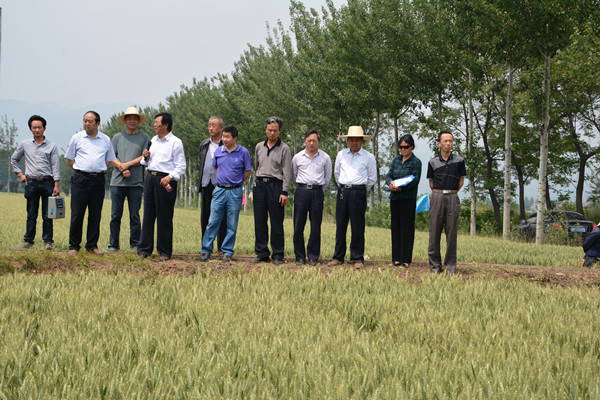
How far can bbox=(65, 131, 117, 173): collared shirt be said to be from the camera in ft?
26.0

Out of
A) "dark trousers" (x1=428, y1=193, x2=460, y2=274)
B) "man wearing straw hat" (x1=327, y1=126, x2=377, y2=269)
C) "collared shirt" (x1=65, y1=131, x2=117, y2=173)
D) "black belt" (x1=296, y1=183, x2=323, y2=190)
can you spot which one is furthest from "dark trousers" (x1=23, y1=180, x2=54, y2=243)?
"dark trousers" (x1=428, y1=193, x2=460, y2=274)

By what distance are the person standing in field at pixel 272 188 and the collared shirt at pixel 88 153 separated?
97.0 inches

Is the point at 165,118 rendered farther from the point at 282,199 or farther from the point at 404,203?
the point at 404,203

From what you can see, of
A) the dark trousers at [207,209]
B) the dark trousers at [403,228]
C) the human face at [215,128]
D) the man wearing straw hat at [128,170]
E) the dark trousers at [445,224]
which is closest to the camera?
the dark trousers at [445,224]

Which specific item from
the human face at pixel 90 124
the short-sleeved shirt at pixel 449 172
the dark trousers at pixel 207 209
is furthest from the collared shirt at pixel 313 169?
the human face at pixel 90 124

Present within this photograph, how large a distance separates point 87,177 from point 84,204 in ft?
1.40

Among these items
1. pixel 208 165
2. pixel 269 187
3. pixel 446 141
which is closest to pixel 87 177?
pixel 208 165

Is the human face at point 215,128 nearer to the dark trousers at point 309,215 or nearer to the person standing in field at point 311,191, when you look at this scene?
the person standing in field at point 311,191

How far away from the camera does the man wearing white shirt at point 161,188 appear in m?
7.64

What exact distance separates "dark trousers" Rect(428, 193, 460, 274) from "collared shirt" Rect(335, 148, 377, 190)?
105cm

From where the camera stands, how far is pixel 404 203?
8.06 metres

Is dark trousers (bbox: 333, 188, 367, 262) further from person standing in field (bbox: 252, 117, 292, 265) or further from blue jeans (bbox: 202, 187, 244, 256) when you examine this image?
blue jeans (bbox: 202, 187, 244, 256)

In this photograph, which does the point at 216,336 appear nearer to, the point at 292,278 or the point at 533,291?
the point at 292,278

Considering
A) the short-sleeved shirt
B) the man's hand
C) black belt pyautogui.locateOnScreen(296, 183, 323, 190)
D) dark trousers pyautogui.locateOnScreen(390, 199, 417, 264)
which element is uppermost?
the short-sleeved shirt
